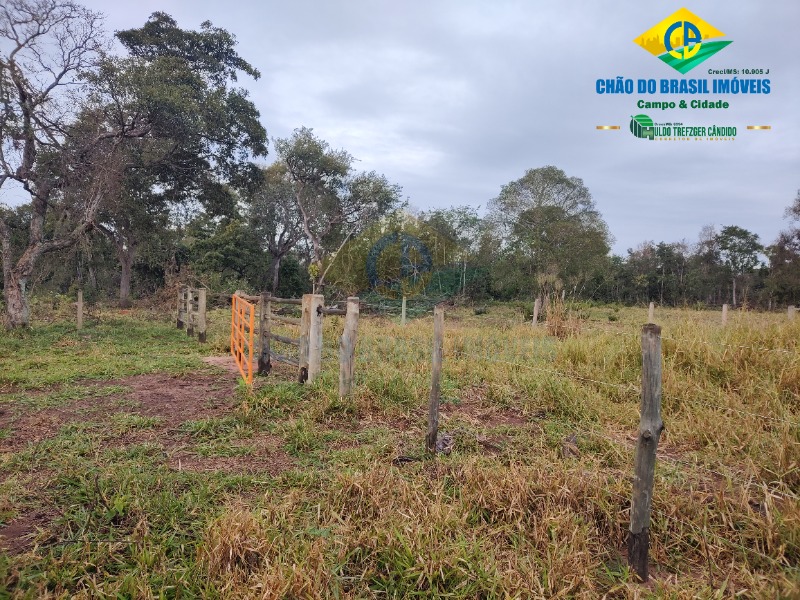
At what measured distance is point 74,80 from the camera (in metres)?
10.9

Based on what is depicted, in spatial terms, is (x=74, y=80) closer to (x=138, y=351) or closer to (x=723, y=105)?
(x=138, y=351)

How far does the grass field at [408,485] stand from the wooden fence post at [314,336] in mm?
217

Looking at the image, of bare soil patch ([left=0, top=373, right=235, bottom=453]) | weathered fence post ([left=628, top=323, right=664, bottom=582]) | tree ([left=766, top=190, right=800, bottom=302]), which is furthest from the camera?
tree ([left=766, top=190, right=800, bottom=302])

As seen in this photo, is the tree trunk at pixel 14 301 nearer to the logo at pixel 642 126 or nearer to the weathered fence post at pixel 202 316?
the weathered fence post at pixel 202 316

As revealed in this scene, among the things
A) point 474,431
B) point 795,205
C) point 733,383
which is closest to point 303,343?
point 474,431

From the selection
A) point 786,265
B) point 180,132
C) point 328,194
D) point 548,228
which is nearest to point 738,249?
point 786,265

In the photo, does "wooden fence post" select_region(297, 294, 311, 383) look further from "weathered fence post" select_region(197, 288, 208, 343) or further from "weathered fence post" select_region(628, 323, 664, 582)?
"weathered fence post" select_region(197, 288, 208, 343)

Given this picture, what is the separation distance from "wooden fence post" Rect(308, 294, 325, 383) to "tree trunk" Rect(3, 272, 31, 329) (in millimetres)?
9089

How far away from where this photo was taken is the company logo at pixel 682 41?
6.12 metres

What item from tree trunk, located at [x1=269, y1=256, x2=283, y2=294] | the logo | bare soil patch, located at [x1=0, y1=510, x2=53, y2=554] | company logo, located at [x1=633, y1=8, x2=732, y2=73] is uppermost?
company logo, located at [x1=633, y1=8, x2=732, y2=73]

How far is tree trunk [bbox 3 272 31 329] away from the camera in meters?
10.6

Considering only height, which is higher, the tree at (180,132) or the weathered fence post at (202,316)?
the tree at (180,132)

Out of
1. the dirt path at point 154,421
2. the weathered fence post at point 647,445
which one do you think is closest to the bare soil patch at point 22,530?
the dirt path at point 154,421

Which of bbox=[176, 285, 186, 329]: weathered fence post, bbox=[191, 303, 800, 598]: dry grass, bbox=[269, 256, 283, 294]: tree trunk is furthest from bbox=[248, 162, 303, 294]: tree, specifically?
bbox=[191, 303, 800, 598]: dry grass
